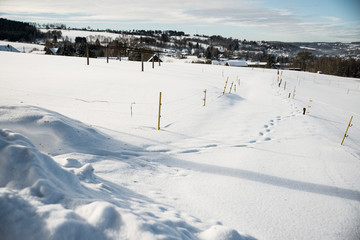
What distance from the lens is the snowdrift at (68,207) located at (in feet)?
7.74

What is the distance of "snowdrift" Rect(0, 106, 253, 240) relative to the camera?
236 centimetres

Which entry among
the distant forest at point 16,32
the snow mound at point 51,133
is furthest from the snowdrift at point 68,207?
the distant forest at point 16,32

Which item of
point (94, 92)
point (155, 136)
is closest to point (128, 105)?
point (94, 92)

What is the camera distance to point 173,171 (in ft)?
18.6

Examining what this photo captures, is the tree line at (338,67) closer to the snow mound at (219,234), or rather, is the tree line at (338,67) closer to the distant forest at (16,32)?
the snow mound at (219,234)

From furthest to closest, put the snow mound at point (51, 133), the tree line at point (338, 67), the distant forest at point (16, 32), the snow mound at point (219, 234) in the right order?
the distant forest at point (16, 32) → the tree line at point (338, 67) → the snow mound at point (51, 133) → the snow mound at point (219, 234)

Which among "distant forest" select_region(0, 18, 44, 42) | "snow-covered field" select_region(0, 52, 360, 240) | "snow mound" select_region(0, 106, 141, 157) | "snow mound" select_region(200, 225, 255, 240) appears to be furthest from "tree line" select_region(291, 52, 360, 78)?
"distant forest" select_region(0, 18, 44, 42)

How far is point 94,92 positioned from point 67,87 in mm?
2455

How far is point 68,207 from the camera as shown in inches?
106

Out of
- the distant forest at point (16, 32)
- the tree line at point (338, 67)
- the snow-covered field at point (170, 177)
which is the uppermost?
the distant forest at point (16, 32)

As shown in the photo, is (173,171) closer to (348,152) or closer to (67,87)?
(348,152)

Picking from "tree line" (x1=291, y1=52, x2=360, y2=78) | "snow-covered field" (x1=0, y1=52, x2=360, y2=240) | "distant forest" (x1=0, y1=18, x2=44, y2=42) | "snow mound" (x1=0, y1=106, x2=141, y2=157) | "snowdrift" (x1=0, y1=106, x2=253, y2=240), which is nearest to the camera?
"snowdrift" (x1=0, y1=106, x2=253, y2=240)

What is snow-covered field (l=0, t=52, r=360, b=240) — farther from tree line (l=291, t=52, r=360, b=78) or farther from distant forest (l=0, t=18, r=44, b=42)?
distant forest (l=0, t=18, r=44, b=42)

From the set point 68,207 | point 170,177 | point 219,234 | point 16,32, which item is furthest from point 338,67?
point 16,32
